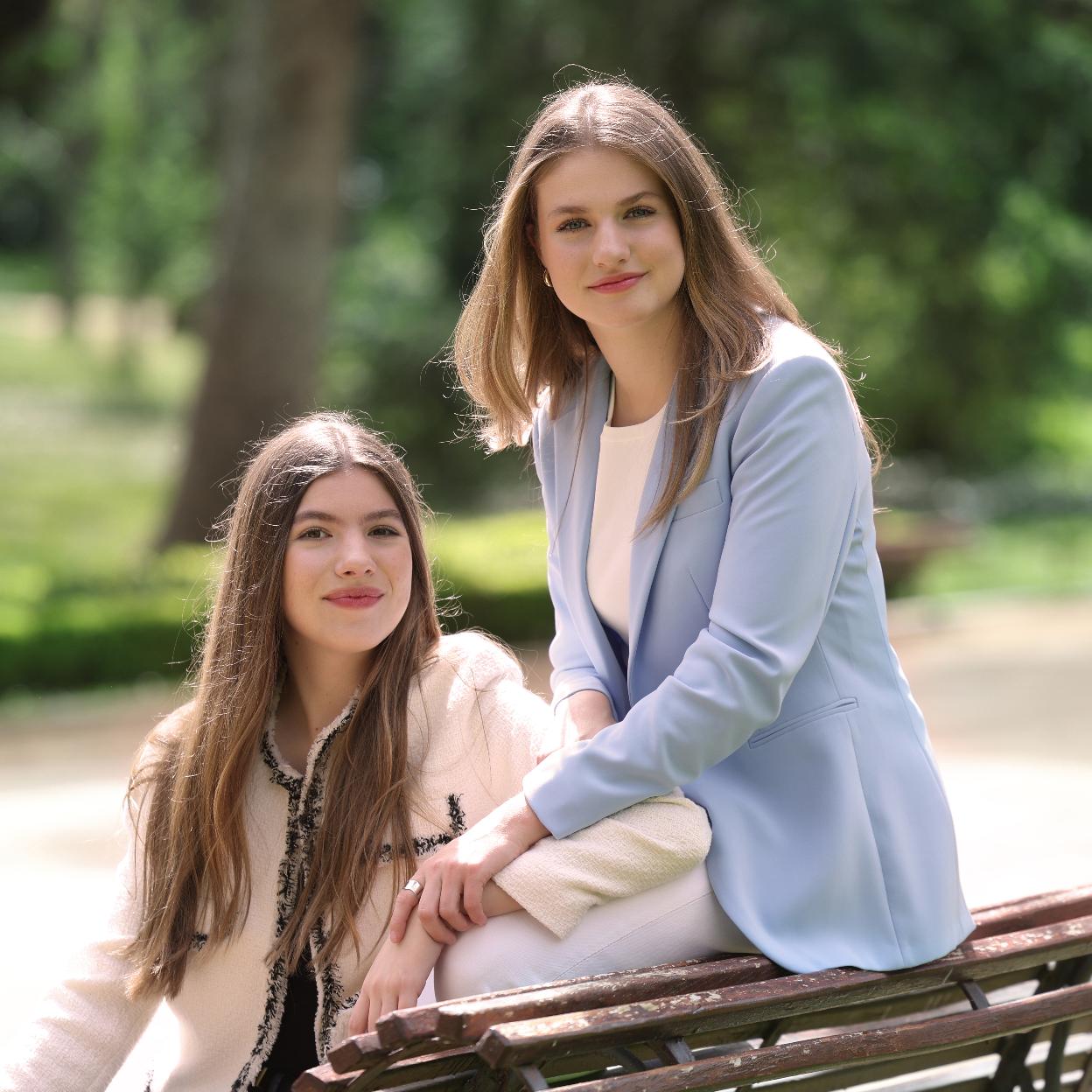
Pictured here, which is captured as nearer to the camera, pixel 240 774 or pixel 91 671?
pixel 240 774

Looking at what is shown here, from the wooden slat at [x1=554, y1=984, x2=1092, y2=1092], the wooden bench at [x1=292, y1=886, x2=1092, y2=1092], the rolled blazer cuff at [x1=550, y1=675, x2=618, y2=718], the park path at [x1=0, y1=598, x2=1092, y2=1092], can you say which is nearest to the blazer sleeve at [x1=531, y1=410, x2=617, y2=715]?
the rolled blazer cuff at [x1=550, y1=675, x2=618, y2=718]

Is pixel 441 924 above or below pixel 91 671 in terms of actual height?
below

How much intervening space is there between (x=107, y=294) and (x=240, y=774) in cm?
3375

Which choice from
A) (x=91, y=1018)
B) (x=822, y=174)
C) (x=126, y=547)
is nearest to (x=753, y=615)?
(x=91, y=1018)

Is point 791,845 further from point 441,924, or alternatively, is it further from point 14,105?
point 14,105

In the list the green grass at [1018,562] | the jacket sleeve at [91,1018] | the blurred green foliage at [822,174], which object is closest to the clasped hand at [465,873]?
the jacket sleeve at [91,1018]

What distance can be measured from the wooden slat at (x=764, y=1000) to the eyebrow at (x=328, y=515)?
95cm

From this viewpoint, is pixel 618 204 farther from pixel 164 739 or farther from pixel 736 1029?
pixel 736 1029

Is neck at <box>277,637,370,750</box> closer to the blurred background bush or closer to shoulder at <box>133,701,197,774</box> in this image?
shoulder at <box>133,701,197,774</box>

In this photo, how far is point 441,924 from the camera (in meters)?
2.40

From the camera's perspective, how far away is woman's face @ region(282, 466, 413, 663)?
107 inches

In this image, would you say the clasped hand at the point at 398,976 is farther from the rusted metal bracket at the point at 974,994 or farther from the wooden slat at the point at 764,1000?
the rusted metal bracket at the point at 974,994

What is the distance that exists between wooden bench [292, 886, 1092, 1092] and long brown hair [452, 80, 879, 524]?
0.76m

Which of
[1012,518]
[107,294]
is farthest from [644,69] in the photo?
[107,294]
